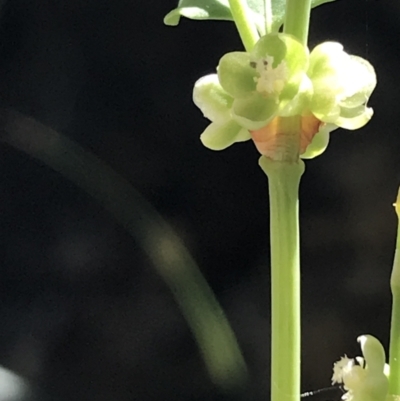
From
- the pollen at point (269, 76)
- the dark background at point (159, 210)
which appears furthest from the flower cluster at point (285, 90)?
the dark background at point (159, 210)

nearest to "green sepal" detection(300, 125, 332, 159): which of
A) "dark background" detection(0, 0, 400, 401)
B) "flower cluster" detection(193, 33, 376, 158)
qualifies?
"flower cluster" detection(193, 33, 376, 158)

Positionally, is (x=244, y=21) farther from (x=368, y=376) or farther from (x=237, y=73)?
(x=368, y=376)

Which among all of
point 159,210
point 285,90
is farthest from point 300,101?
point 159,210

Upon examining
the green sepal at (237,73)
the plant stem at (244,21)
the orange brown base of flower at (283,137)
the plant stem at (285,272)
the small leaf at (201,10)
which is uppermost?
the small leaf at (201,10)

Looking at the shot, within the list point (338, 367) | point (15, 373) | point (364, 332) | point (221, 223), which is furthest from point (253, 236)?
point (338, 367)

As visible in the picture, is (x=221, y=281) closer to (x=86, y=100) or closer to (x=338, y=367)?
(x=86, y=100)

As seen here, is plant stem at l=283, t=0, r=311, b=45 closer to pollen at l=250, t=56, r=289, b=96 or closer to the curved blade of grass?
pollen at l=250, t=56, r=289, b=96

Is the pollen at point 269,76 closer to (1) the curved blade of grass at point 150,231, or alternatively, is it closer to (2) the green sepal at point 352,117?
(2) the green sepal at point 352,117
